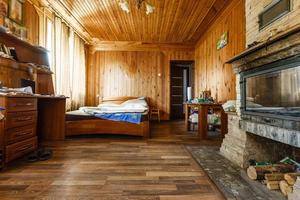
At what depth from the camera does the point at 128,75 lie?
6.89 meters

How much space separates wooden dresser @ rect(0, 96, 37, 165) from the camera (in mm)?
2051

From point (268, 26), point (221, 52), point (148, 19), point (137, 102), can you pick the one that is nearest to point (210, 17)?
point (221, 52)

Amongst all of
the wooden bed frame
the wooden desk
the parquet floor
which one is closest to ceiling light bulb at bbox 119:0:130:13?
the wooden desk

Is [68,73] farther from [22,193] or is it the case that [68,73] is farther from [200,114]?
[22,193]

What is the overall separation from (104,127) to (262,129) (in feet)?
9.31

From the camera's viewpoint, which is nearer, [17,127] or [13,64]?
[17,127]

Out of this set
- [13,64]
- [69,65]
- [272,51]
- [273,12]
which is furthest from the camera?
[69,65]

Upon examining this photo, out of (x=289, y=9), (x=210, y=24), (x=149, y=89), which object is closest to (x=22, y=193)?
(x=289, y=9)

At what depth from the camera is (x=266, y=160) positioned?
216 centimetres

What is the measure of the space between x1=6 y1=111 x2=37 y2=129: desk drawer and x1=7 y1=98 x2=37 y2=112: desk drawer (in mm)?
55

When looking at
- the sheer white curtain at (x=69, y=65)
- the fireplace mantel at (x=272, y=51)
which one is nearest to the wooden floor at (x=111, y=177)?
the fireplace mantel at (x=272, y=51)

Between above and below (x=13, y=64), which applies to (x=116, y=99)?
below

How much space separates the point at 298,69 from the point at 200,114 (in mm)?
2327

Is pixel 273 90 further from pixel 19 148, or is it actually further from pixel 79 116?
pixel 79 116
